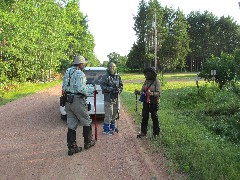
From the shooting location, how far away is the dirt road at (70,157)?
222 inches

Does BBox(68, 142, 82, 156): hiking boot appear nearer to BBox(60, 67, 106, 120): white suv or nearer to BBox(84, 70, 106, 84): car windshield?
BBox(60, 67, 106, 120): white suv

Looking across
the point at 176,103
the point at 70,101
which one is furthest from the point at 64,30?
the point at 70,101

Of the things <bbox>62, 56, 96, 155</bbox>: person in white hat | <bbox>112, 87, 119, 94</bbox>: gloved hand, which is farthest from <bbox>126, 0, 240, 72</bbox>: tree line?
<bbox>62, 56, 96, 155</bbox>: person in white hat

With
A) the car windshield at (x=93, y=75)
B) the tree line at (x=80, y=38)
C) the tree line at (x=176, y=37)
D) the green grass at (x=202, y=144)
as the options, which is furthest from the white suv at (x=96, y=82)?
the tree line at (x=176, y=37)

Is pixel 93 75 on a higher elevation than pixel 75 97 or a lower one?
higher

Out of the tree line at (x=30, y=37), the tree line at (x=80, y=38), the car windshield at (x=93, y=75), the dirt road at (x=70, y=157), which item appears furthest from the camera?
the tree line at (x=80, y=38)

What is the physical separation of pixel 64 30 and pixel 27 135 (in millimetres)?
32803

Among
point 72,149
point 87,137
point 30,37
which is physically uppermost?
point 30,37

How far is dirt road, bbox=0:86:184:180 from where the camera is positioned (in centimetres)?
563

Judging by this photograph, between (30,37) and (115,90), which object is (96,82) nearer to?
(115,90)

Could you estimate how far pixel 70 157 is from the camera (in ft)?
22.0

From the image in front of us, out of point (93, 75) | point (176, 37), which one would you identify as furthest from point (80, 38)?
point (93, 75)

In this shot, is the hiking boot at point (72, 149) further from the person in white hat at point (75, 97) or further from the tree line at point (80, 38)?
the tree line at point (80, 38)

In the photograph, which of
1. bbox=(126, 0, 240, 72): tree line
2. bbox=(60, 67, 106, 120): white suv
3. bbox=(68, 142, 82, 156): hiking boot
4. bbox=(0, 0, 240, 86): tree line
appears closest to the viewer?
bbox=(68, 142, 82, 156): hiking boot
